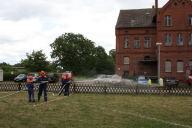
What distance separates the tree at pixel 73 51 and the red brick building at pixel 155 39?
22045mm

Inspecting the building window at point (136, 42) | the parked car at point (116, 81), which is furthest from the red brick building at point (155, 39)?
the parked car at point (116, 81)

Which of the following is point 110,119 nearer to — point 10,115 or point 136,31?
point 10,115

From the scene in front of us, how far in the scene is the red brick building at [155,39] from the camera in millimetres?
31203

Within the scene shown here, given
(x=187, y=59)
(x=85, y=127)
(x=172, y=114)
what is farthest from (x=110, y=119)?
(x=187, y=59)

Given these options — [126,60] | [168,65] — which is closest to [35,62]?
[126,60]

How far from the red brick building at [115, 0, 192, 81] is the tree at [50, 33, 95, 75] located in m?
22.0

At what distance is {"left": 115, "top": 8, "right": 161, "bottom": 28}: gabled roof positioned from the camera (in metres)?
36.0

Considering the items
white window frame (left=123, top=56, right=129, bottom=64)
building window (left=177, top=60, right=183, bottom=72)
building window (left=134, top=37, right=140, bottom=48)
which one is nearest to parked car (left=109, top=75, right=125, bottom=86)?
white window frame (left=123, top=56, right=129, bottom=64)

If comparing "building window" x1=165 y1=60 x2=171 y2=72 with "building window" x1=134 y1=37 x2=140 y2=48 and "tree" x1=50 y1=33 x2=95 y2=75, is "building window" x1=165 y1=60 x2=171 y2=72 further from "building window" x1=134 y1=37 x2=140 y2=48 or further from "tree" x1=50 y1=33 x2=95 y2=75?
"tree" x1=50 y1=33 x2=95 y2=75

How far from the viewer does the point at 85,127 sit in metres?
6.45

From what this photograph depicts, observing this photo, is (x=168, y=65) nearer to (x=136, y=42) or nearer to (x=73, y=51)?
(x=136, y=42)

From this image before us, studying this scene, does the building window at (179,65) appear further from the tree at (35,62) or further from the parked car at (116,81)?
the tree at (35,62)

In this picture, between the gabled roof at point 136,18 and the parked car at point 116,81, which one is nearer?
the parked car at point 116,81

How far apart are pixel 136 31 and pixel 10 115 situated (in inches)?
1236
